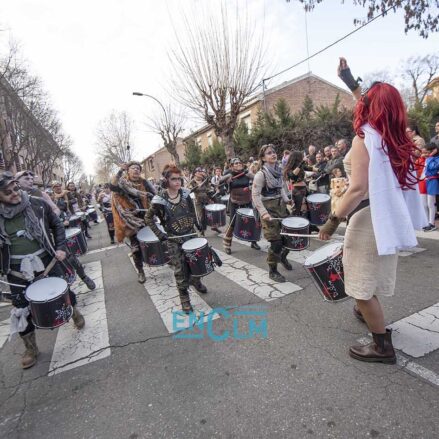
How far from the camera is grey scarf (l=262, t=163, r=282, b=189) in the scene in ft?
14.5

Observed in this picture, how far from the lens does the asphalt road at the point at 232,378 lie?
200 cm

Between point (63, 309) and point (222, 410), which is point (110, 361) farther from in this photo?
point (222, 410)

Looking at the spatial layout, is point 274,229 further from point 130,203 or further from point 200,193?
point 200,193

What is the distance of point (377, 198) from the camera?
79.5 inches

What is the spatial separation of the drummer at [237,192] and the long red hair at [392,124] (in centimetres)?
420

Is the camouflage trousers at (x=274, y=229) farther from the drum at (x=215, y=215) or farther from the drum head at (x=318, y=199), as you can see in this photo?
the drum at (x=215, y=215)

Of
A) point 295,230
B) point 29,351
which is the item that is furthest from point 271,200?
point 29,351

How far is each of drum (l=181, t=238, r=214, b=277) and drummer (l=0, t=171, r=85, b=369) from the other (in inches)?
63.0

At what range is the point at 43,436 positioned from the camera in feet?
7.15

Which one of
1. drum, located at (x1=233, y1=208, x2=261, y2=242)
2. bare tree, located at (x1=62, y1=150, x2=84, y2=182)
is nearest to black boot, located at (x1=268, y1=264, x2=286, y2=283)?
drum, located at (x1=233, y1=208, x2=261, y2=242)

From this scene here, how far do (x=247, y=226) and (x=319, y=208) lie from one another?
4.75ft

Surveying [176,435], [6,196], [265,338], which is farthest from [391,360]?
[6,196]

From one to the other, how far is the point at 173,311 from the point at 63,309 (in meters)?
1.35

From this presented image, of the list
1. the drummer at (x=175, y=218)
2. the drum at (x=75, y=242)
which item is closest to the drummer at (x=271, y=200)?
the drummer at (x=175, y=218)
